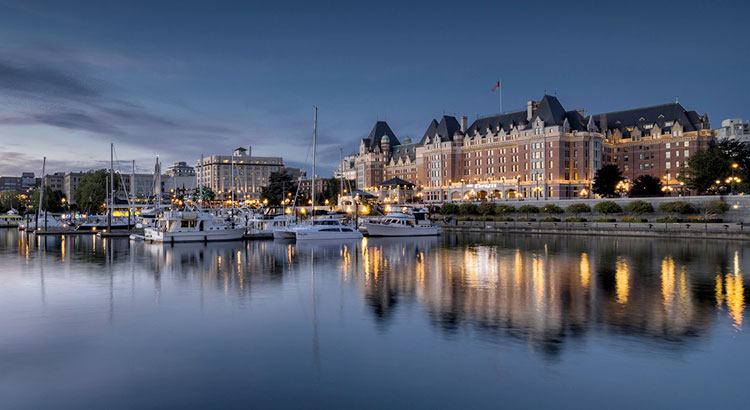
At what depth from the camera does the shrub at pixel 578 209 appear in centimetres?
8162

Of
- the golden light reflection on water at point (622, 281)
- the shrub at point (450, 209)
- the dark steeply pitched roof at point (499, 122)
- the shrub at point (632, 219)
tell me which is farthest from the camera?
the dark steeply pitched roof at point (499, 122)

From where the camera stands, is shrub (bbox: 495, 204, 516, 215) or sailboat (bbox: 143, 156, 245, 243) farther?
shrub (bbox: 495, 204, 516, 215)

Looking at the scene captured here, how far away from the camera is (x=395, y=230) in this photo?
6606 cm

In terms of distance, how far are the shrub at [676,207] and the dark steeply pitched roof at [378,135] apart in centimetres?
10111

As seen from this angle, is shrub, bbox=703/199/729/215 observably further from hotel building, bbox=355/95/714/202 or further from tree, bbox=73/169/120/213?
tree, bbox=73/169/120/213

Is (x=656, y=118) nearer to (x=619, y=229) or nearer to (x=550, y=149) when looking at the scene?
(x=550, y=149)

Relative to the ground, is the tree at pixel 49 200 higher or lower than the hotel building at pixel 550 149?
lower

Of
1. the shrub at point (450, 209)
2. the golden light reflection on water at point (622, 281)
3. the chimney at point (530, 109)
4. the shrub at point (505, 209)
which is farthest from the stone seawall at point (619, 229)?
the chimney at point (530, 109)

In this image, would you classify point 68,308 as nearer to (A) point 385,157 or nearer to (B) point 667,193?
(B) point 667,193

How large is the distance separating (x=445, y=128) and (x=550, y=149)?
32.6 m

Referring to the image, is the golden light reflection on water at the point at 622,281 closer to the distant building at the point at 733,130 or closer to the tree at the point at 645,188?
the tree at the point at 645,188

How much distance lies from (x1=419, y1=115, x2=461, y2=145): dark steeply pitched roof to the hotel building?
301mm

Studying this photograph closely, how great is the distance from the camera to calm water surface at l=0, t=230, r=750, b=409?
11.6m

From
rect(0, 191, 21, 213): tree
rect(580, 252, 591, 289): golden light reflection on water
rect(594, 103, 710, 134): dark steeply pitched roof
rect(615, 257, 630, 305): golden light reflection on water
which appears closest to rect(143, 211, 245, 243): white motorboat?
rect(580, 252, 591, 289): golden light reflection on water
